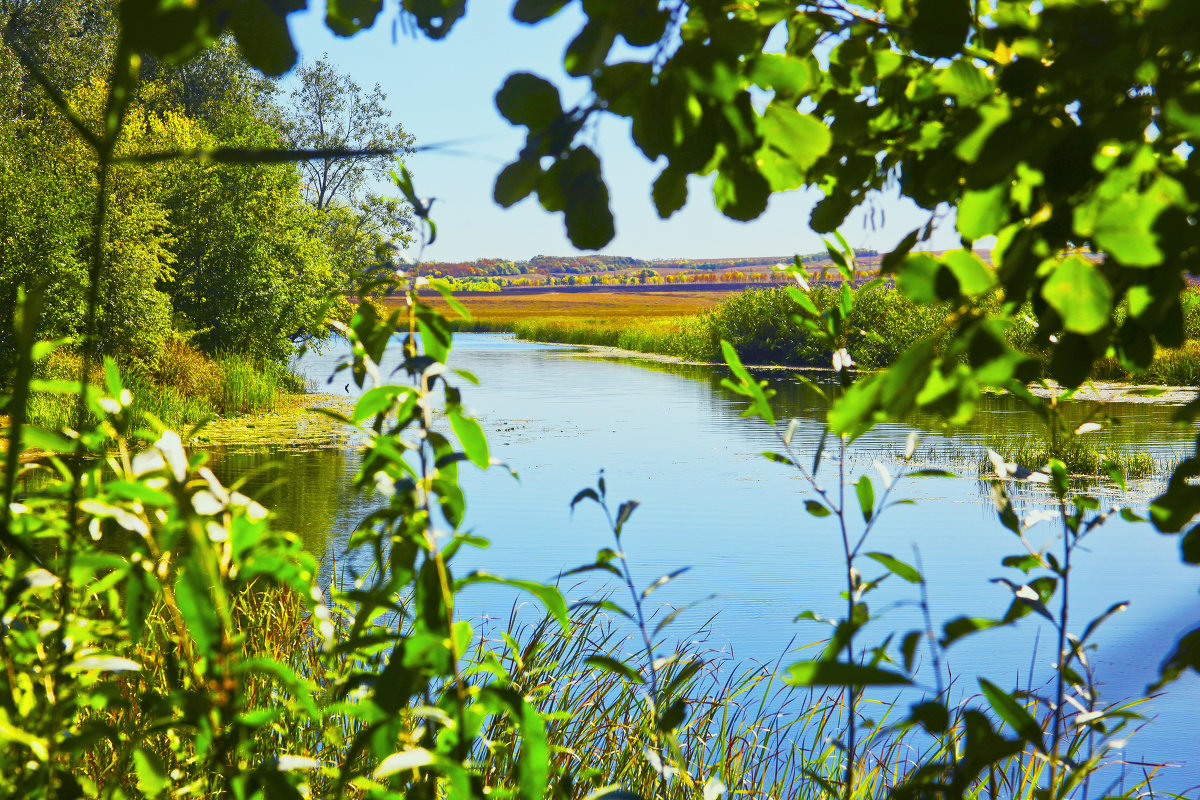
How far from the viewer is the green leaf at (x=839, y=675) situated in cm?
54

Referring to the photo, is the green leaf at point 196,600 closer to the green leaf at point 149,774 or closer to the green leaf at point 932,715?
the green leaf at point 149,774

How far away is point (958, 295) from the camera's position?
0.60m

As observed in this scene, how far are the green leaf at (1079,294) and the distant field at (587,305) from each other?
140 ft

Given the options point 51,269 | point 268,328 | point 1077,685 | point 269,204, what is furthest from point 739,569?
point 269,204

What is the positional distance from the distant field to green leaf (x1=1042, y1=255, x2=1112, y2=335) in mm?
42735

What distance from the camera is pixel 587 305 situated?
5869cm

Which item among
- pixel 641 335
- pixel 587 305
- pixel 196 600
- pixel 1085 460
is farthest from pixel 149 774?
pixel 587 305

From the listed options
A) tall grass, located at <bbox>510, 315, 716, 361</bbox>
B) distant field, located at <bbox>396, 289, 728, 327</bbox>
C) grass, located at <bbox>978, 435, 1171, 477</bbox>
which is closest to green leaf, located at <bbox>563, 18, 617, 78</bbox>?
grass, located at <bbox>978, 435, 1171, 477</bbox>

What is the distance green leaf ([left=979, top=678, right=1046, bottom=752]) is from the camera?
759 mm

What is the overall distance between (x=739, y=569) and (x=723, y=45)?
486 centimetres

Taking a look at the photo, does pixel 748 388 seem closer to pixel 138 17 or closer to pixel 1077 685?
pixel 1077 685

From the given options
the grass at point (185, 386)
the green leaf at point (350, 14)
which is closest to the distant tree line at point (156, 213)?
the grass at point (185, 386)

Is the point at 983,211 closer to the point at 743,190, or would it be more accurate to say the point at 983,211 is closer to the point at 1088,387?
the point at 743,190

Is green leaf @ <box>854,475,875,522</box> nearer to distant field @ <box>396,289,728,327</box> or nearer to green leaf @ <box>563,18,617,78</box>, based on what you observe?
green leaf @ <box>563,18,617,78</box>
